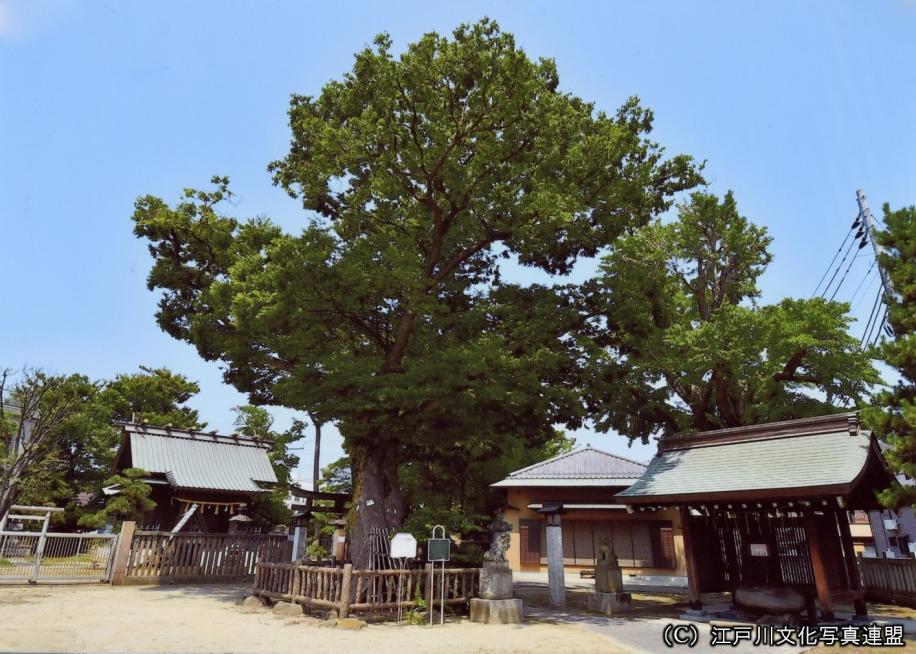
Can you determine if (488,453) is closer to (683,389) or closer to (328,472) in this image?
(683,389)

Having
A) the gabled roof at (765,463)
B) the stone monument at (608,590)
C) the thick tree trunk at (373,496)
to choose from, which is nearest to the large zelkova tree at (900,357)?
the gabled roof at (765,463)

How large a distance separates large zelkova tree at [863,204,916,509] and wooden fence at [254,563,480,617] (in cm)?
818

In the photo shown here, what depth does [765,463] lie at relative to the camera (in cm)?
1190

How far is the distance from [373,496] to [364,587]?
3.50m

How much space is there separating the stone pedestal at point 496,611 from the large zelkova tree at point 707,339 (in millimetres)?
6246

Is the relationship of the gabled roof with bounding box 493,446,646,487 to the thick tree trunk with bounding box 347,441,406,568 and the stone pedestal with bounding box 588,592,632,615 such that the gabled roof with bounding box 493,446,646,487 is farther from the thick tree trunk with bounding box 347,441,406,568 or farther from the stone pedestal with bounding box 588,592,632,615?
the stone pedestal with bounding box 588,592,632,615

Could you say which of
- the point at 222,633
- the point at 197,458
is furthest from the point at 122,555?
the point at 222,633

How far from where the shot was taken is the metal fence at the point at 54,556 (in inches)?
590

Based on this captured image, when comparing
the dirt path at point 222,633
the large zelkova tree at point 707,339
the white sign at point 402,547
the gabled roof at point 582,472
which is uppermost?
the large zelkova tree at point 707,339

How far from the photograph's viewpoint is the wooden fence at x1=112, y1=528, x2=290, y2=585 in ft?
53.1

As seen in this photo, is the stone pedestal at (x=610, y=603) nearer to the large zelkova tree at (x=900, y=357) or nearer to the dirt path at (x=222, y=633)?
the dirt path at (x=222, y=633)

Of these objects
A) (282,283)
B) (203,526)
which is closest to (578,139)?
(282,283)

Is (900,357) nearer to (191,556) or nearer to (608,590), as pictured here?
(608,590)

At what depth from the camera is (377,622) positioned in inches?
416
